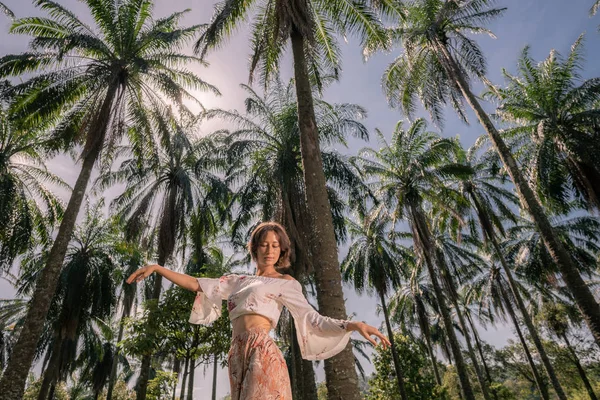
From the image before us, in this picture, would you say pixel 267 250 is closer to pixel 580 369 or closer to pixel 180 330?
pixel 180 330

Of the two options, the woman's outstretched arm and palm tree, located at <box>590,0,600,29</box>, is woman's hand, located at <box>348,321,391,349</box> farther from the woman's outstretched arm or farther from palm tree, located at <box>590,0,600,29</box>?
palm tree, located at <box>590,0,600,29</box>

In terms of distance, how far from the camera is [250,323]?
2416 millimetres

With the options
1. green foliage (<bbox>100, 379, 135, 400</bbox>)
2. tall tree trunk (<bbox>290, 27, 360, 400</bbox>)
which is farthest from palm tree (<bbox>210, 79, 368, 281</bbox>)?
green foliage (<bbox>100, 379, 135, 400</bbox>)

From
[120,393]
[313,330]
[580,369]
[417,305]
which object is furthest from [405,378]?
[120,393]

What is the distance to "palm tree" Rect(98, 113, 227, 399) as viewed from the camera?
1523 cm

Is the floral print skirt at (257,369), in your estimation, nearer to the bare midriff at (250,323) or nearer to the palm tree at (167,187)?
the bare midriff at (250,323)

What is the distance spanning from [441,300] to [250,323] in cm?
1658

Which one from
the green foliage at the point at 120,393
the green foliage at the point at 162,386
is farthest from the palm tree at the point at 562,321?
the green foliage at the point at 120,393

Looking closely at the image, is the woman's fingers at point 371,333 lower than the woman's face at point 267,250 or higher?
lower

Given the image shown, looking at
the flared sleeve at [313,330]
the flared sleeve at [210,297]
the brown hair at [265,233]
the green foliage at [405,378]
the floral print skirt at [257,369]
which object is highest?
the green foliage at [405,378]

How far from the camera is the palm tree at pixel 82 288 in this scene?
56.1 ft

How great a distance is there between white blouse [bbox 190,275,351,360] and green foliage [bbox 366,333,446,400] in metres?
20.3

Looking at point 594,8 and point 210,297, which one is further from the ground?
point 594,8

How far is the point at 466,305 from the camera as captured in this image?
115 ft
